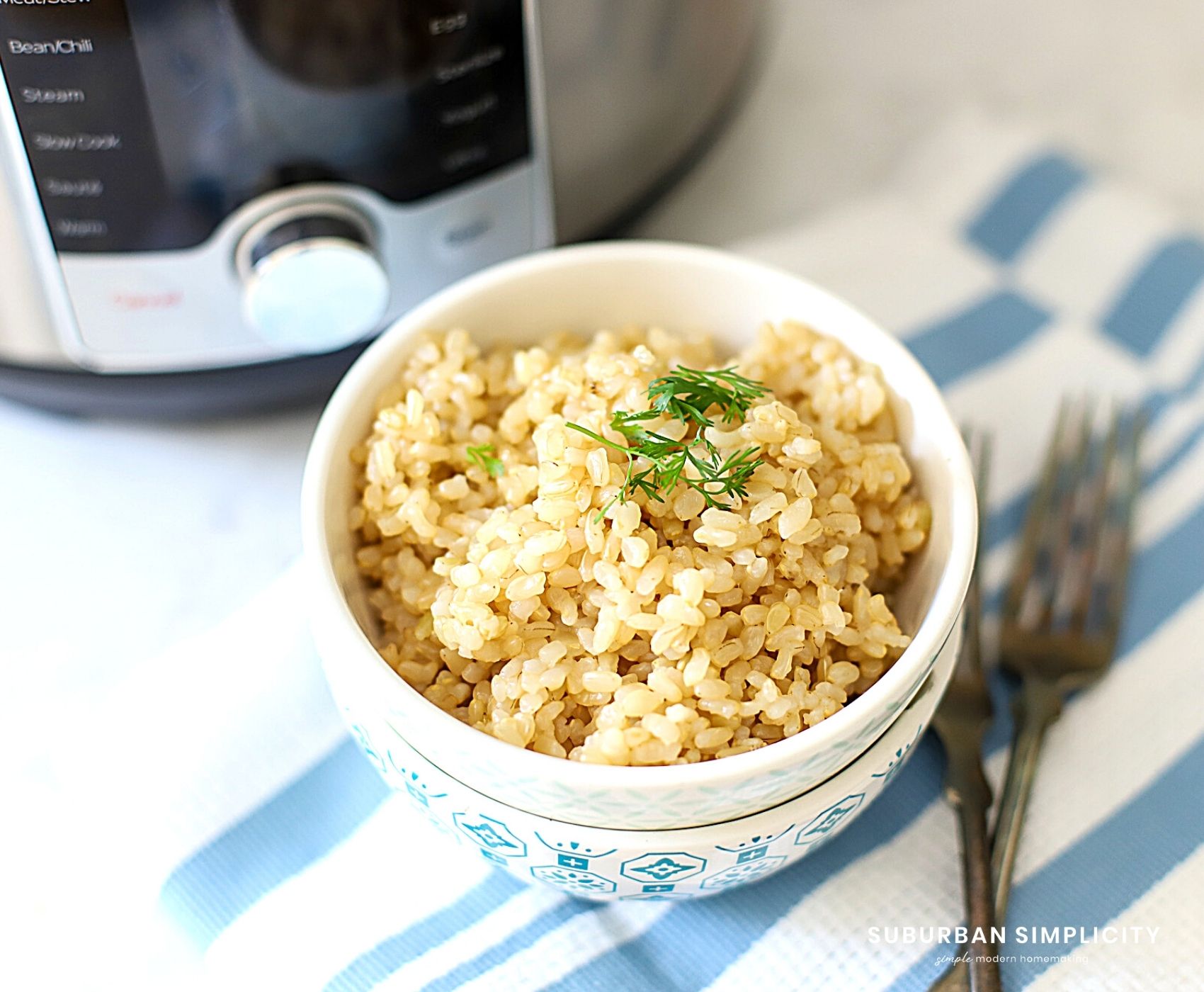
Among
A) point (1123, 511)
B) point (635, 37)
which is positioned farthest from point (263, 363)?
point (1123, 511)

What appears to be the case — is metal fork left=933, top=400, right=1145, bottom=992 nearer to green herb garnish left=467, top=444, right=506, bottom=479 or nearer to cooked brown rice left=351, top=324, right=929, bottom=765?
cooked brown rice left=351, top=324, right=929, bottom=765

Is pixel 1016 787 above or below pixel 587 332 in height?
below

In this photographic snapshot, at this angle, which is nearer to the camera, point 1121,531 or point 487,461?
point 487,461

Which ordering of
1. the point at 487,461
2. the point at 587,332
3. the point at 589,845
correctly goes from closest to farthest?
1. the point at 589,845
2. the point at 487,461
3. the point at 587,332

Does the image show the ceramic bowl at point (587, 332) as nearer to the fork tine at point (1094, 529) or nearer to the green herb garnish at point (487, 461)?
the green herb garnish at point (487, 461)

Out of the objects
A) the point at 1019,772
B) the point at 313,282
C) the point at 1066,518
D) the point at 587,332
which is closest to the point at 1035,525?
the point at 1066,518

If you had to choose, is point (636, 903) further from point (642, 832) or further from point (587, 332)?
point (587, 332)

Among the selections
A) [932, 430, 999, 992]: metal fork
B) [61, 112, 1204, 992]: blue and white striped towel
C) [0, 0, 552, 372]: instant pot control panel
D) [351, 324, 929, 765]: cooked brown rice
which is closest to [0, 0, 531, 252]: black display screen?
[0, 0, 552, 372]: instant pot control panel
